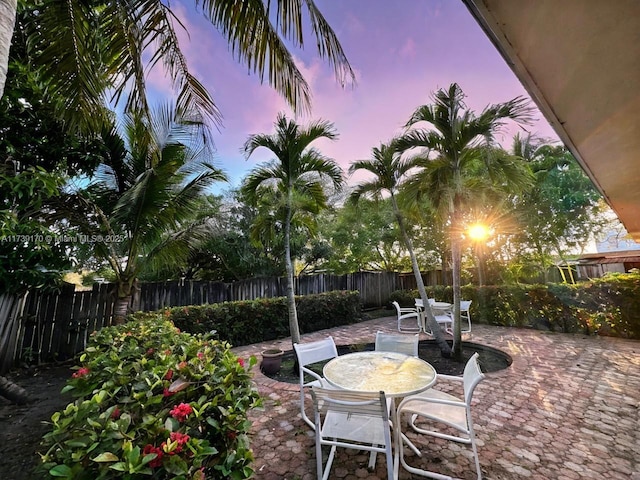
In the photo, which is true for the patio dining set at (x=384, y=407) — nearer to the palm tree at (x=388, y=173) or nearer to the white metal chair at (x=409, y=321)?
the palm tree at (x=388, y=173)

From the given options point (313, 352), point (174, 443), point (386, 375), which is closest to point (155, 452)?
point (174, 443)

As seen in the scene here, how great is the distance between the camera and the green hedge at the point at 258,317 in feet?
18.5

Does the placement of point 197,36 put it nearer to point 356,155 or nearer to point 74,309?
point 356,155

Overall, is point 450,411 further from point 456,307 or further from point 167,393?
point 456,307

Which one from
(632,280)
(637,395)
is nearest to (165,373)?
(637,395)

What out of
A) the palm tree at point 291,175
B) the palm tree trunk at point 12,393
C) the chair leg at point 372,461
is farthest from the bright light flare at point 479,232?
the palm tree trunk at point 12,393

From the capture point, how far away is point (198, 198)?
17.2 feet

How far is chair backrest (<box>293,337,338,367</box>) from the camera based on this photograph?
296 centimetres

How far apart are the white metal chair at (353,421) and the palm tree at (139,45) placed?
2.90m

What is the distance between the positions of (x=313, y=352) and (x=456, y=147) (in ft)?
14.3

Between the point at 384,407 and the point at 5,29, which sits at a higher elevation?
the point at 5,29

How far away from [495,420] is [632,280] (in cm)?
589

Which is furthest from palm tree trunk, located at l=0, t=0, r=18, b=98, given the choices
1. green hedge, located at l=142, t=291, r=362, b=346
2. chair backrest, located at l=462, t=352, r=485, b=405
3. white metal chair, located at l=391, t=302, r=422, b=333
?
white metal chair, located at l=391, t=302, r=422, b=333

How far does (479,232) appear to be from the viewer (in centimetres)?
1022
